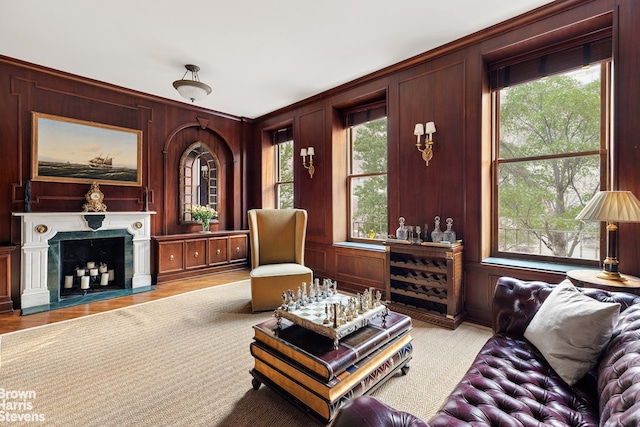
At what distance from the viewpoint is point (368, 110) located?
4.50m

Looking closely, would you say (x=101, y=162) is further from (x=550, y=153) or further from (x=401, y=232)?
(x=550, y=153)

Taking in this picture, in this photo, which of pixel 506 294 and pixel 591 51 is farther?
pixel 591 51

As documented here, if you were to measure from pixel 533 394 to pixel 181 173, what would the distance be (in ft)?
18.2

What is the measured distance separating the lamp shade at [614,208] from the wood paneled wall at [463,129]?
46 cm

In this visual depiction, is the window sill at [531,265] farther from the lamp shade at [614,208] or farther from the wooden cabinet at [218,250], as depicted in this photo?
the wooden cabinet at [218,250]

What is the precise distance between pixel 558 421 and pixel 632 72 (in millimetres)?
2831

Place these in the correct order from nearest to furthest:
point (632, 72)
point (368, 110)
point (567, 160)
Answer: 1. point (632, 72)
2. point (567, 160)
3. point (368, 110)

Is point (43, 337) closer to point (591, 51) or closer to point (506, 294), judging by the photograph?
point (506, 294)

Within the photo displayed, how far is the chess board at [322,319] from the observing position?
186cm

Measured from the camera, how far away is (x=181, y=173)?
17.6 feet

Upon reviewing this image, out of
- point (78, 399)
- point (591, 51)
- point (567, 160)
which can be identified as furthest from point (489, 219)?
point (78, 399)

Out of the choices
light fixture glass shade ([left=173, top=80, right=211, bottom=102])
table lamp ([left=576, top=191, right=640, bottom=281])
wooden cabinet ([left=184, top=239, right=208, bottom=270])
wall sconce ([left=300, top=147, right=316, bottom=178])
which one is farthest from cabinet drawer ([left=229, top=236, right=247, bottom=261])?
table lamp ([left=576, top=191, right=640, bottom=281])

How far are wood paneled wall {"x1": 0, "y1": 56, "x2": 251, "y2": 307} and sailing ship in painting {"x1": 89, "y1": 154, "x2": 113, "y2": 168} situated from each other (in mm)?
306

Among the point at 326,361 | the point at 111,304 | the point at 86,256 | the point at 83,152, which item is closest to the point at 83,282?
the point at 86,256
